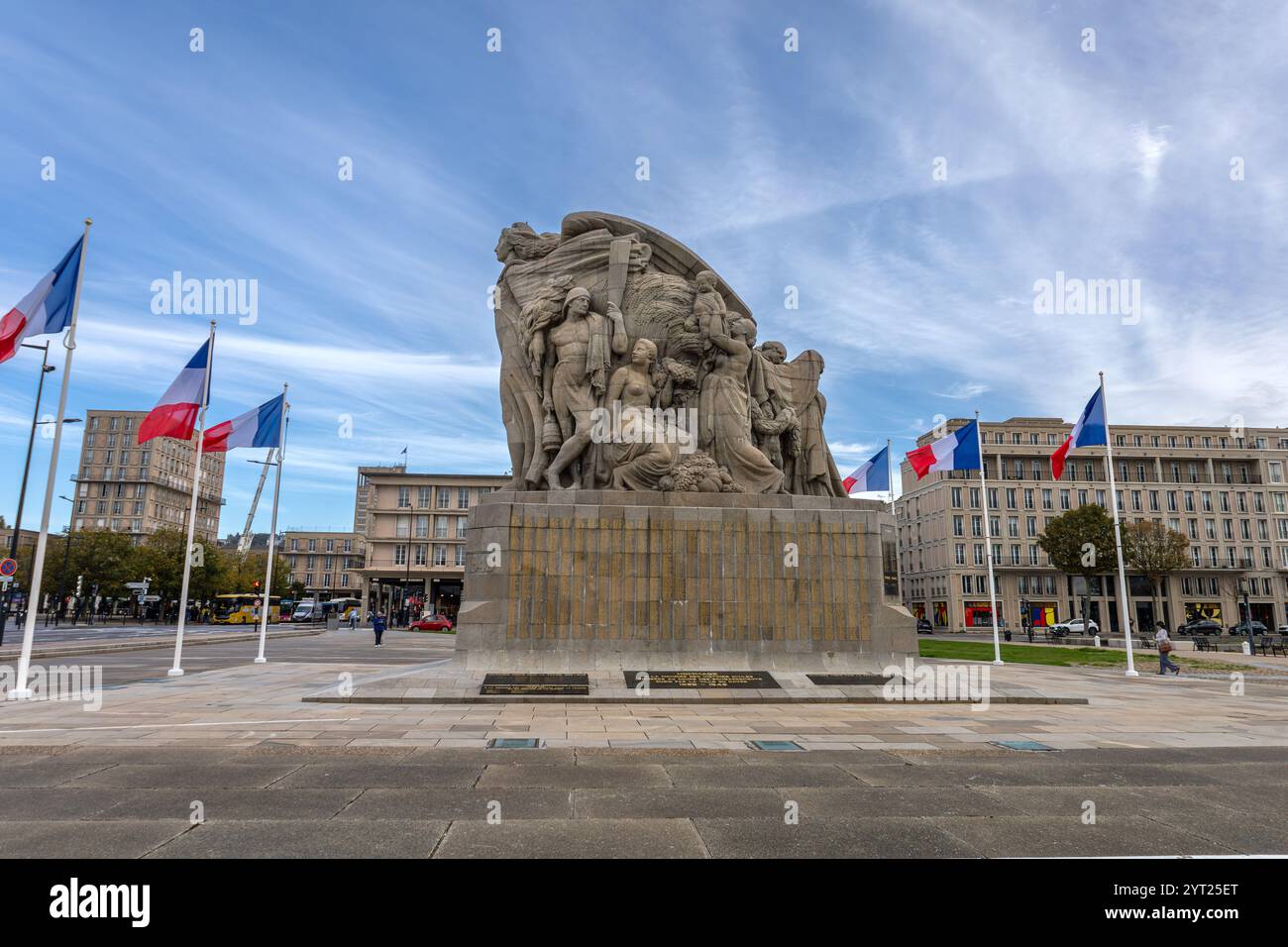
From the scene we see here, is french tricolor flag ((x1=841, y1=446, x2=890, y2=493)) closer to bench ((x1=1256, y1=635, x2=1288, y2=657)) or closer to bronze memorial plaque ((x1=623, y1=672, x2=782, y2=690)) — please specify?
bronze memorial plaque ((x1=623, y1=672, x2=782, y2=690))

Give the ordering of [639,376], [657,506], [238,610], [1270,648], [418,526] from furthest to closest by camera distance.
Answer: [418,526] → [238,610] → [1270,648] → [639,376] → [657,506]

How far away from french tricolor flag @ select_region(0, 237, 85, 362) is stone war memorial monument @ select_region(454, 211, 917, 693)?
31.4 ft

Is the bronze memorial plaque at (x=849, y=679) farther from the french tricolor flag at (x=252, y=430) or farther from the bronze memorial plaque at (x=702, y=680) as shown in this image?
the french tricolor flag at (x=252, y=430)

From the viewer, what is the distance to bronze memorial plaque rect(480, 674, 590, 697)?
14.9 meters

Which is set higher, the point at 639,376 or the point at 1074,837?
the point at 639,376

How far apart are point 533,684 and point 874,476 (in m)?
15.7

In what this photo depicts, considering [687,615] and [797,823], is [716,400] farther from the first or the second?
[797,823]

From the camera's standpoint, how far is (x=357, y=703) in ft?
47.3

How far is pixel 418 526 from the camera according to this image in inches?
3292

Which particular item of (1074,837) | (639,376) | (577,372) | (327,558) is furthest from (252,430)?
(327,558)

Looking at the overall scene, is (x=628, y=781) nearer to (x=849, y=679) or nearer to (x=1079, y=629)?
(x=849, y=679)
